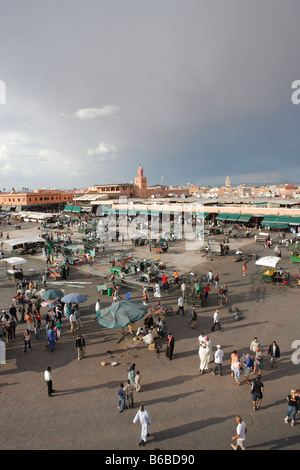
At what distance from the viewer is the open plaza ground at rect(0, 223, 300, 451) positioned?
649cm

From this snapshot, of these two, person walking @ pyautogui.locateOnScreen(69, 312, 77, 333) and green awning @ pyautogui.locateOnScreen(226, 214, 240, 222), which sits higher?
green awning @ pyautogui.locateOnScreen(226, 214, 240, 222)

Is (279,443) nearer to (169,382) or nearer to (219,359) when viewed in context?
(219,359)

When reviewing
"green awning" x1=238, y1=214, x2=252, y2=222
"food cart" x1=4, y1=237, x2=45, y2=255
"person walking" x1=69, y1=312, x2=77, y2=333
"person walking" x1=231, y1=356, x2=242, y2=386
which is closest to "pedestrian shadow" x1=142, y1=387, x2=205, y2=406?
"person walking" x1=231, y1=356, x2=242, y2=386

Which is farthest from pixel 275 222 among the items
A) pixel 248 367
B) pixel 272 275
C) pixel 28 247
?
pixel 28 247

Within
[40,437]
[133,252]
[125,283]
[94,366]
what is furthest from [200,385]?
[133,252]

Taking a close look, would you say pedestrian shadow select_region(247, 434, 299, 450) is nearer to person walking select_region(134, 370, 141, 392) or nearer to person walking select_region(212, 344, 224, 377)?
person walking select_region(212, 344, 224, 377)

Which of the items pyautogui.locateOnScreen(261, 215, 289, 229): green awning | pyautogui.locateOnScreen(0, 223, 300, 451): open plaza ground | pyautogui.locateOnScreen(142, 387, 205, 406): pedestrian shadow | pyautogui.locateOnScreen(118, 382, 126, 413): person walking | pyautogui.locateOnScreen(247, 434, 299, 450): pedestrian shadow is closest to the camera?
pyautogui.locateOnScreen(247, 434, 299, 450): pedestrian shadow

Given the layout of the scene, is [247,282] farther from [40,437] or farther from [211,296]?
[40,437]

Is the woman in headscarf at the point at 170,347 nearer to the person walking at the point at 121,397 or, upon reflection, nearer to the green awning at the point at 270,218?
the person walking at the point at 121,397

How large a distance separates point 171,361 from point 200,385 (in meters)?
1.59
